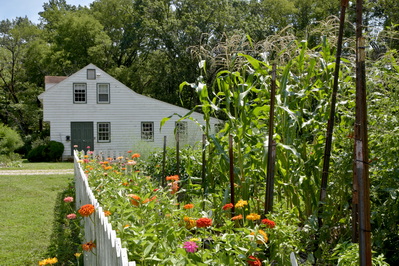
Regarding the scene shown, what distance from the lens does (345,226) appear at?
10.8 ft

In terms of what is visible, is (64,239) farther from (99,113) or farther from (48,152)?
(99,113)

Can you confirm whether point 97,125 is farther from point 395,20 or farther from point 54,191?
point 395,20

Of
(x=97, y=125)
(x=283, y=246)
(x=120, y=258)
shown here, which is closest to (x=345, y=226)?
(x=283, y=246)

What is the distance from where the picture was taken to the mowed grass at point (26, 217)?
502cm

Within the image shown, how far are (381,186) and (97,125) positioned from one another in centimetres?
2076

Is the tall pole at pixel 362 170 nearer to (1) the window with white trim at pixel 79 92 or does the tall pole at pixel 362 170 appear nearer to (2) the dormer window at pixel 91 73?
(1) the window with white trim at pixel 79 92

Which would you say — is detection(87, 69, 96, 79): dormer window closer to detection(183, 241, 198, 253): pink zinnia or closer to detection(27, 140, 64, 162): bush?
detection(27, 140, 64, 162): bush

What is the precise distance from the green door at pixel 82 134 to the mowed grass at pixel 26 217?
10.2m

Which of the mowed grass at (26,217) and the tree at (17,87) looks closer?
the mowed grass at (26,217)

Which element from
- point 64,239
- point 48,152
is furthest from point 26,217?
point 48,152

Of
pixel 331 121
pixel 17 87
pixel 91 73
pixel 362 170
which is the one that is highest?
pixel 17 87

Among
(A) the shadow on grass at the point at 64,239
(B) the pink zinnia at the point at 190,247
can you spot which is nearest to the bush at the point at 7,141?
(A) the shadow on grass at the point at 64,239

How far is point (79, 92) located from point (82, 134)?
2.14 meters

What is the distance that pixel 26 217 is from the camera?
22.9 feet
